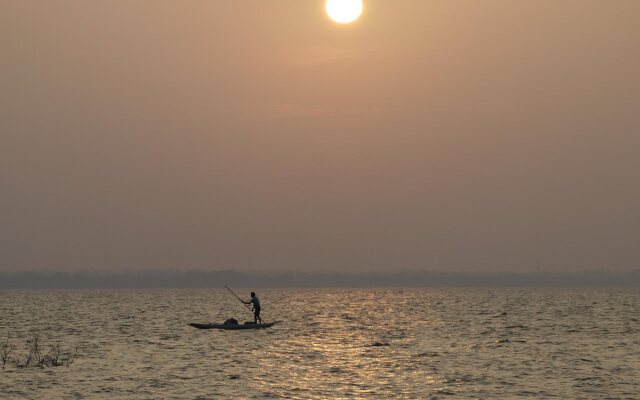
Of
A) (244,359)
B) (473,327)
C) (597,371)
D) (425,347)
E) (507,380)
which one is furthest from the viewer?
(473,327)

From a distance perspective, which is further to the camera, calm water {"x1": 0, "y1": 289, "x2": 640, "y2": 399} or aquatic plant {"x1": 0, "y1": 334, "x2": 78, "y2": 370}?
aquatic plant {"x1": 0, "y1": 334, "x2": 78, "y2": 370}

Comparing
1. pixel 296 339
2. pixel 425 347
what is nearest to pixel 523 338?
pixel 425 347

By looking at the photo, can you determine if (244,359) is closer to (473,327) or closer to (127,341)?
(127,341)

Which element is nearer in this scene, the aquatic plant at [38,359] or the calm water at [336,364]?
the calm water at [336,364]

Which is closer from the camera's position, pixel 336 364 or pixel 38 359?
pixel 38 359

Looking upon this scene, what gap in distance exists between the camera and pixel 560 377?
41.9 m

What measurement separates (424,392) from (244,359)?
572 inches

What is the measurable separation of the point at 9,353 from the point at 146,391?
59.8 feet

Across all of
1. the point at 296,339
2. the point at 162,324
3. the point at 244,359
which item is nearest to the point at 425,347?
the point at 296,339

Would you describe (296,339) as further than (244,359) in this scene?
Yes

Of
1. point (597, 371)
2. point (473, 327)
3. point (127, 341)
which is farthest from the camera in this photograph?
point (473, 327)

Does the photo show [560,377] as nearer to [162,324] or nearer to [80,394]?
[80,394]

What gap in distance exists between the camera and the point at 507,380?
40.5 m

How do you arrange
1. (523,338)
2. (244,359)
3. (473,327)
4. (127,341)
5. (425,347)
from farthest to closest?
(473,327) < (523,338) < (127,341) < (425,347) < (244,359)
